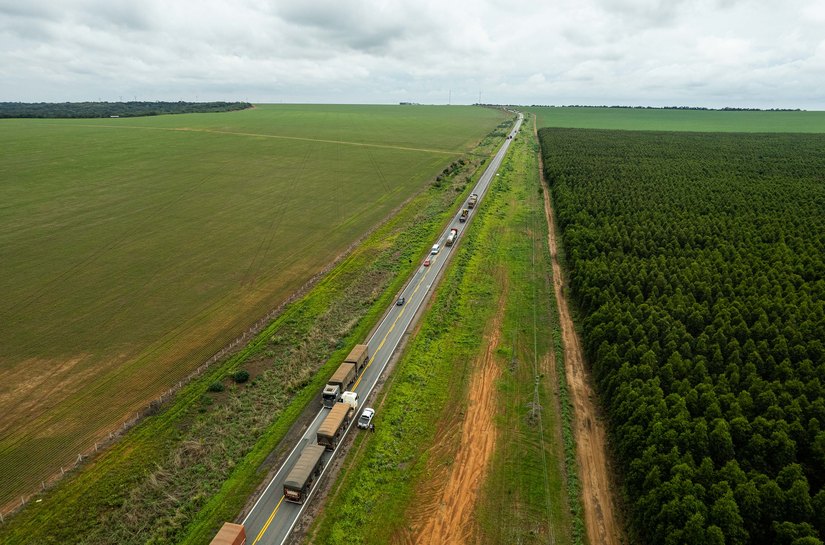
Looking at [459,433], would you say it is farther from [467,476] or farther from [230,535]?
[230,535]

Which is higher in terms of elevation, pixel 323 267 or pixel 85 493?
pixel 323 267

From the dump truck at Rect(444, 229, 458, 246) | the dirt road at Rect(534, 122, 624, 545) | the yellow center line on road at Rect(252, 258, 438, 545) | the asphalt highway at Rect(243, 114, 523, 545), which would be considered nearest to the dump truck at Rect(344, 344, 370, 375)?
the yellow center line on road at Rect(252, 258, 438, 545)

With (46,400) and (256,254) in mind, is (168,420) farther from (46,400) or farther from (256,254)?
(256,254)

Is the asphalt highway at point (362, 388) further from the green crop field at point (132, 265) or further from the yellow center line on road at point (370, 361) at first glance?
the green crop field at point (132, 265)

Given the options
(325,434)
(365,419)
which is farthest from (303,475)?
(365,419)

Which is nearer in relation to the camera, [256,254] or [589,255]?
[589,255]

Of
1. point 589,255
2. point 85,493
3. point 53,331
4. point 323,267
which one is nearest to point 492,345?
point 589,255

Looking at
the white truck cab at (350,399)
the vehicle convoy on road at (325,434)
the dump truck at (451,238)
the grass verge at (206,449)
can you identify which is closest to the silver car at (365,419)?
the vehicle convoy on road at (325,434)
